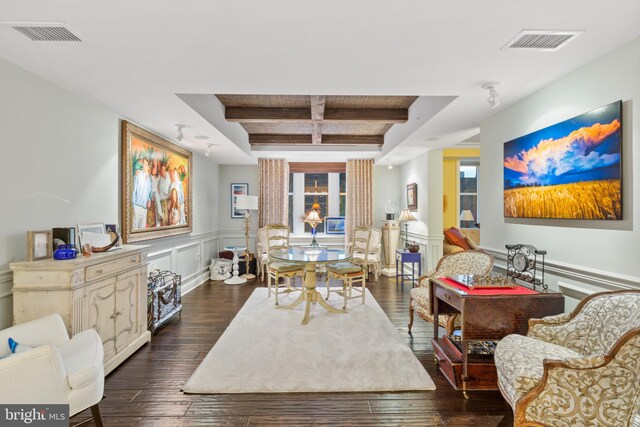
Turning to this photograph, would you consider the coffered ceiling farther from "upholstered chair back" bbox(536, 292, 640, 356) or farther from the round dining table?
"upholstered chair back" bbox(536, 292, 640, 356)

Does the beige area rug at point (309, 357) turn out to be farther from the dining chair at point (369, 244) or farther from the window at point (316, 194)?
the window at point (316, 194)

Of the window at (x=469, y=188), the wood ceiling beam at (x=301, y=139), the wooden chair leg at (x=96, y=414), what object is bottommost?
the wooden chair leg at (x=96, y=414)

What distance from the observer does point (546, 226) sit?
2.80 metres

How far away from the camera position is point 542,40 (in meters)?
2.03

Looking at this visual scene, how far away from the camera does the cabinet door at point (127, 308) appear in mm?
2842

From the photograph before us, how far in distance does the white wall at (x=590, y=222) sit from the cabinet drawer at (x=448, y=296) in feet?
3.17

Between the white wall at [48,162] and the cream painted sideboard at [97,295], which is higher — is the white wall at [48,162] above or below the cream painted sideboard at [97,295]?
above

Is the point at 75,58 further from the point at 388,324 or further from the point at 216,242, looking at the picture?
the point at 216,242

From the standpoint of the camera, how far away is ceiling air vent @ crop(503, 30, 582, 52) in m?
1.94

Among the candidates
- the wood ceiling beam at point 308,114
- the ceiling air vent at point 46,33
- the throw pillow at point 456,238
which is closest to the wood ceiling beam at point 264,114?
the wood ceiling beam at point 308,114

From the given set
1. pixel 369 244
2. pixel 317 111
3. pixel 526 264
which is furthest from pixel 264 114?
pixel 526 264

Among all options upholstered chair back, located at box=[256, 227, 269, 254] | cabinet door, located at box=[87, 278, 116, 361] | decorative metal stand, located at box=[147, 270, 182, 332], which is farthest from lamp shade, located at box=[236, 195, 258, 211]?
cabinet door, located at box=[87, 278, 116, 361]

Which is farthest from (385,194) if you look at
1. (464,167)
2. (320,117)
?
(320,117)

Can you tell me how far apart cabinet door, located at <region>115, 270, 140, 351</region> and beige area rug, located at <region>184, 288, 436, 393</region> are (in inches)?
31.4
